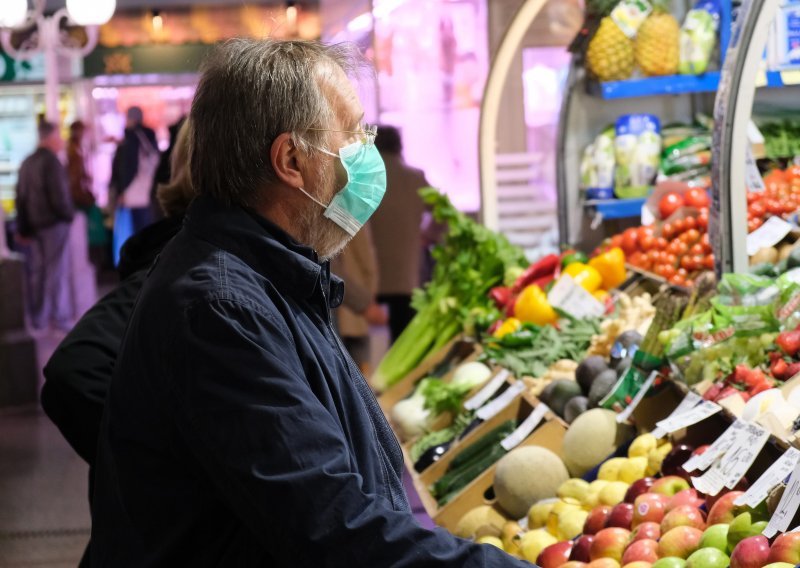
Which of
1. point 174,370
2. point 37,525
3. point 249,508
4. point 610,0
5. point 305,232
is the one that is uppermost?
point 610,0

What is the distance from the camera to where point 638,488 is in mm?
3088

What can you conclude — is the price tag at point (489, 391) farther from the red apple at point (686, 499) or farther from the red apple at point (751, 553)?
the red apple at point (751, 553)

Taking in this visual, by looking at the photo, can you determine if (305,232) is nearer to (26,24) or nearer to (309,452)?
(309,452)

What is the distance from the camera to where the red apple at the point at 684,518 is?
2.73 meters

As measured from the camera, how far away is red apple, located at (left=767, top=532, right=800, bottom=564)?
2240 millimetres

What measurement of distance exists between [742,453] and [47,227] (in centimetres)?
1102

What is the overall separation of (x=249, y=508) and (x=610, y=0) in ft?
15.0

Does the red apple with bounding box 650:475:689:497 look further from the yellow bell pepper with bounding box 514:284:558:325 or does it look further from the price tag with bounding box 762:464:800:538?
the yellow bell pepper with bounding box 514:284:558:325

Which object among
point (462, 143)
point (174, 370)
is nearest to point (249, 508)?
point (174, 370)

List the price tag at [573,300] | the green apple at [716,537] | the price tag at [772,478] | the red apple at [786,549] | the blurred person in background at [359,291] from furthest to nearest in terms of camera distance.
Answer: the blurred person in background at [359,291], the price tag at [573,300], the green apple at [716,537], the price tag at [772,478], the red apple at [786,549]

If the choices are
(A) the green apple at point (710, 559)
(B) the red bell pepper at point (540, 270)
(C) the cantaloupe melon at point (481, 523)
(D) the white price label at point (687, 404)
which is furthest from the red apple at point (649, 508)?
(B) the red bell pepper at point (540, 270)

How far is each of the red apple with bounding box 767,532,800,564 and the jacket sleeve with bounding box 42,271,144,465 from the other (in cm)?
155

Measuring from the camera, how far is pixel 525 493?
144 inches

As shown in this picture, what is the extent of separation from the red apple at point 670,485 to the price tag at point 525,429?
3.07 ft
